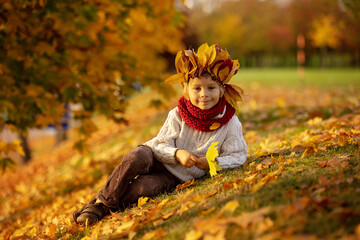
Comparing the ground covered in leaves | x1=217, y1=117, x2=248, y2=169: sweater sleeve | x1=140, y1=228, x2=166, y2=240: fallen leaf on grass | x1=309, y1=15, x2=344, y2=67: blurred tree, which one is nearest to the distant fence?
x1=309, y1=15, x2=344, y2=67: blurred tree

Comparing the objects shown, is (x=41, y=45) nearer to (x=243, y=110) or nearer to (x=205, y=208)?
(x=205, y=208)

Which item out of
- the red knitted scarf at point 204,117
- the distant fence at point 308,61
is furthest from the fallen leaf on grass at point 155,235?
the distant fence at point 308,61

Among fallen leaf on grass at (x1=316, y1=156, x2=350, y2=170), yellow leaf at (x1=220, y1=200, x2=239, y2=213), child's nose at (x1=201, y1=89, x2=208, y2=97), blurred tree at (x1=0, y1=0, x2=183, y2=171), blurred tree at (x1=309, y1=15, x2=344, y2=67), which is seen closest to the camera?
yellow leaf at (x1=220, y1=200, x2=239, y2=213)

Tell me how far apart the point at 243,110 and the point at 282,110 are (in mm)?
1169

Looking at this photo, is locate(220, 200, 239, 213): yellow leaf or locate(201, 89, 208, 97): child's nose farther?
locate(201, 89, 208, 97): child's nose

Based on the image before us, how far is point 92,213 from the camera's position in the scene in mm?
3107

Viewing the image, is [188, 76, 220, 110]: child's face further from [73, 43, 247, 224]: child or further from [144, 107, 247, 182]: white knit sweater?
[144, 107, 247, 182]: white knit sweater

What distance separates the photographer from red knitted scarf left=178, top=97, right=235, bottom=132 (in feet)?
10.2

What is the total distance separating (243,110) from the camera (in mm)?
8023

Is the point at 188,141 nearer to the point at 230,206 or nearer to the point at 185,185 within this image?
the point at 185,185

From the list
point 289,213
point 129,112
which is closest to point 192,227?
point 289,213

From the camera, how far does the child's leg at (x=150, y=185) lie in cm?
315

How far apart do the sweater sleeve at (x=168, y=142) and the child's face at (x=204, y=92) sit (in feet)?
0.91

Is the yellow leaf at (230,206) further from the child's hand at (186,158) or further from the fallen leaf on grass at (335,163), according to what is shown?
the fallen leaf on grass at (335,163)
